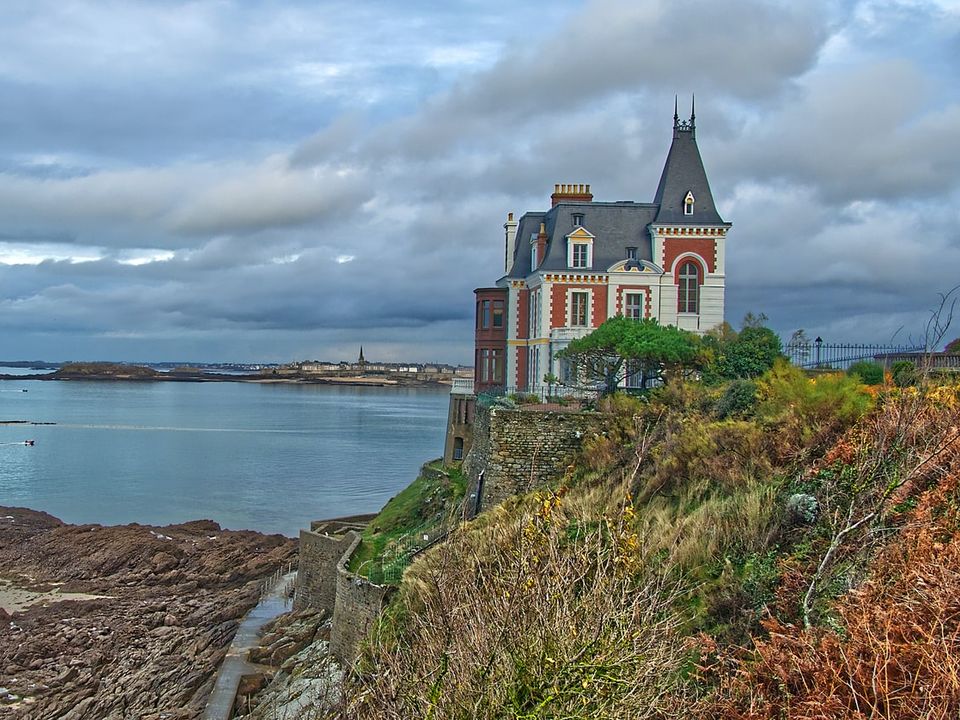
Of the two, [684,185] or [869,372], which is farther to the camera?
[684,185]

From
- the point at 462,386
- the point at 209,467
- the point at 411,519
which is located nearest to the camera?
→ the point at 411,519

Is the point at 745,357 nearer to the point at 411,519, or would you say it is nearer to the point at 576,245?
the point at 576,245

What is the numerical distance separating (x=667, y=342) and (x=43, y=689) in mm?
20031

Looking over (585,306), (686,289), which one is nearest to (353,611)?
(585,306)

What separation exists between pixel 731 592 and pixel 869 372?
38.2 ft

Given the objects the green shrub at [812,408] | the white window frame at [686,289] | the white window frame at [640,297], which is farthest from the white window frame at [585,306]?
the green shrub at [812,408]

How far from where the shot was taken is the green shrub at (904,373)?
1758cm

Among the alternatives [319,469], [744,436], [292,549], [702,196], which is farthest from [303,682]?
[319,469]

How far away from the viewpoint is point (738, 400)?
1969cm

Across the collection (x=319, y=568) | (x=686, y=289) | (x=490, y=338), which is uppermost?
(x=686, y=289)

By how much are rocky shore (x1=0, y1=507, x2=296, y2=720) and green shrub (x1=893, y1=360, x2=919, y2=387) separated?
18006mm

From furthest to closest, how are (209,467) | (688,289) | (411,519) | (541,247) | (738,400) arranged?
(209,467)
(541,247)
(688,289)
(411,519)
(738,400)

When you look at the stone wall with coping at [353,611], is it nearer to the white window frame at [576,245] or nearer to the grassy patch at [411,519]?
the grassy patch at [411,519]

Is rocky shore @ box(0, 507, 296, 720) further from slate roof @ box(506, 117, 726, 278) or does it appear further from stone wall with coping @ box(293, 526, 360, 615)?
slate roof @ box(506, 117, 726, 278)
